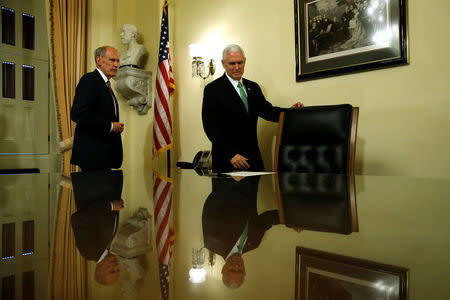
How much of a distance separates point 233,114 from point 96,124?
935 mm

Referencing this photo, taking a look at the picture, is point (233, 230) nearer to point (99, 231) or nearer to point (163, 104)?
point (99, 231)

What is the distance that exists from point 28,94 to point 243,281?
438cm

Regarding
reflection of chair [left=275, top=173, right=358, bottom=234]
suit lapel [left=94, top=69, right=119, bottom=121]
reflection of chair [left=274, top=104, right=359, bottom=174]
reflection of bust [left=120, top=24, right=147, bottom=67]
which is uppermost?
reflection of bust [left=120, top=24, right=147, bottom=67]

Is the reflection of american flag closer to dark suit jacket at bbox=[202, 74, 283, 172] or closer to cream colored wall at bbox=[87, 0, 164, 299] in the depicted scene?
dark suit jacket at bbox=[202, 74, 283, 172]

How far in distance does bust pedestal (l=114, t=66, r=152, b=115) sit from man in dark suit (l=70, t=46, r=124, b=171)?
1444 mm

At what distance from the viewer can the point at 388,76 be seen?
2.29m

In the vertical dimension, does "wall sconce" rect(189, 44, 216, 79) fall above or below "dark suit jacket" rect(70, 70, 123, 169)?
above

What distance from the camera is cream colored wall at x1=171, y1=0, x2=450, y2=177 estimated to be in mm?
2072

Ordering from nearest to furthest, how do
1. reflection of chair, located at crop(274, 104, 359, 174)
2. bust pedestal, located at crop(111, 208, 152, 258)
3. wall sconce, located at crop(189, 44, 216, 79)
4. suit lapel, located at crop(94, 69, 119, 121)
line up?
bust pedestal, located at crop(111, 208, 152, 258)
reflection of chair, located at crop(274, 104, 359, 174)
suit lapel, located at crop(94, 69, 119, 121)
wall sconce, located at crop(189, 44, 216, 79)

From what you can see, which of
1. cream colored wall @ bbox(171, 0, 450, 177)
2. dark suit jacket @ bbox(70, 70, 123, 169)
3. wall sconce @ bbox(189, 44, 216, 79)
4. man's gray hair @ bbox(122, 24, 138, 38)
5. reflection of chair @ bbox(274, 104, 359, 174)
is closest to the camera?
reflection of chair @ bbox(274, 104, 359, 174)

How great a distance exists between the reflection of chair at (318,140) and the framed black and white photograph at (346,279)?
1.43m

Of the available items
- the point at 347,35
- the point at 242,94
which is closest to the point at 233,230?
the point at 242,94

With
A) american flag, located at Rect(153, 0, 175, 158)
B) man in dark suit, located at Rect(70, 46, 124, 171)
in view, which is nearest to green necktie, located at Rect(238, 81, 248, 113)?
man in dark suit, located at Rect(70, 46, 124, 171)

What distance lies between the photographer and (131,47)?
156 inches
